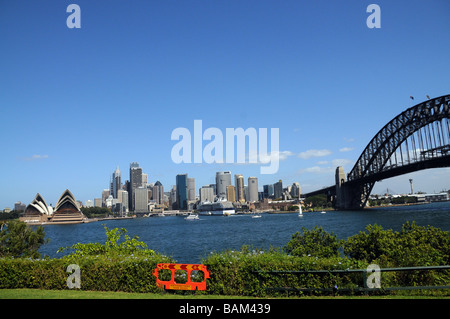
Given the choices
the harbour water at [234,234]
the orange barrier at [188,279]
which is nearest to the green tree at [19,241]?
the harbour water at [234,234]

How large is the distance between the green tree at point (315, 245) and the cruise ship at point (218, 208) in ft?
530

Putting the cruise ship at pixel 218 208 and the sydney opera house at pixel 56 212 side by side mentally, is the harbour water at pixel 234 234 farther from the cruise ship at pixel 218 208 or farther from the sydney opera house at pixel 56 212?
the cruise ship at pixel 218 208

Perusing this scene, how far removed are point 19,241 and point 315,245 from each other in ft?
57.5

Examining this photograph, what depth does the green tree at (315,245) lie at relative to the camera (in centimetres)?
1327

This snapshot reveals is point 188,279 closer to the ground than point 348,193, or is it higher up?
closer to the ground

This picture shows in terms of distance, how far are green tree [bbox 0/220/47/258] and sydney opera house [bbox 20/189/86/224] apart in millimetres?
124004

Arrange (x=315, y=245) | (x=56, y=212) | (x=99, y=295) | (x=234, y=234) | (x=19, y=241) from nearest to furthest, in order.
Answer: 1. (x=99, y=295)
2. (x=315, y=245)
3. (x=19, y=241)
4. (x=234, y=234)
5. (x=56, y=212)

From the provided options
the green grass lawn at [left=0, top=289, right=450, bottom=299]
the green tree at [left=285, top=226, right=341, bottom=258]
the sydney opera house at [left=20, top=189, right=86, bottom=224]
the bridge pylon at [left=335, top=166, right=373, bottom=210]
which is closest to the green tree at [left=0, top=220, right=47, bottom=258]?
the green grass lawn at [left=0, top=289, right=450, bottom=299]

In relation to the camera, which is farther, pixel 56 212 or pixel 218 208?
pixel 218 208

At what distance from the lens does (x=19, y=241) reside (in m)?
21.4

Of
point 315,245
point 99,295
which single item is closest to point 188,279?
point 99,295

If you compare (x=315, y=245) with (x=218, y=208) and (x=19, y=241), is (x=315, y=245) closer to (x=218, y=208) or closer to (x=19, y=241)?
(x=19, y=241)
